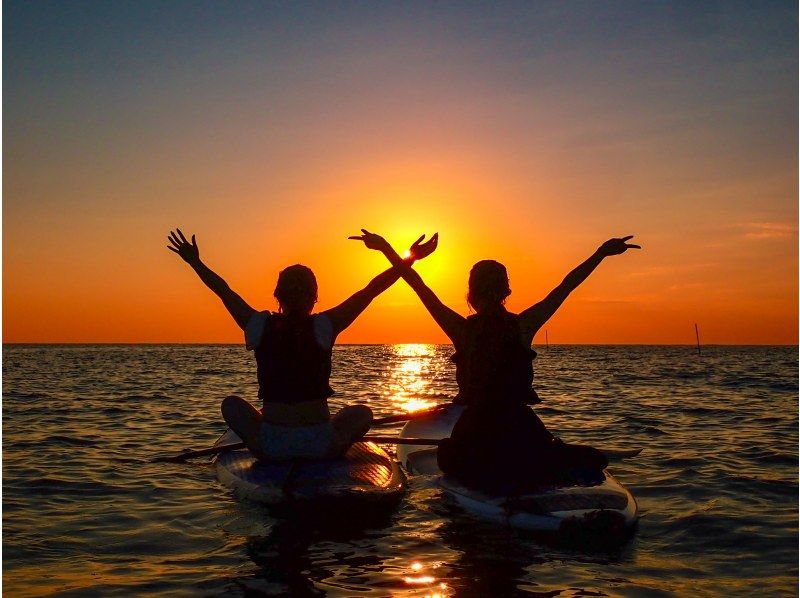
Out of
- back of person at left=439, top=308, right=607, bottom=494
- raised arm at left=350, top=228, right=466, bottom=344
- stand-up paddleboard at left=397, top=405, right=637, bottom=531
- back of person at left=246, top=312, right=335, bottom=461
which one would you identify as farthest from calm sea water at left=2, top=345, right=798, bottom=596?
raised arm at left=350, top=228, right=466, bottom=344

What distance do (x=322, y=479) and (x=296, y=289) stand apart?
1922 millimetres

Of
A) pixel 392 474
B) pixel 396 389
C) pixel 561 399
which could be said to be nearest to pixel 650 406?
pixel 561 399

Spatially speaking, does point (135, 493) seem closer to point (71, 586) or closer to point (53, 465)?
point (53, 465)

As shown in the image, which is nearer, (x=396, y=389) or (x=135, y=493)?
(x=135, y=493)

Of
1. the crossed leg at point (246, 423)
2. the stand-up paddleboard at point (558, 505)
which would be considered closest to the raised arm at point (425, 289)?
the stand-up paddleboard at point (558, 505)

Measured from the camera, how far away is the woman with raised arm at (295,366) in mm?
7359

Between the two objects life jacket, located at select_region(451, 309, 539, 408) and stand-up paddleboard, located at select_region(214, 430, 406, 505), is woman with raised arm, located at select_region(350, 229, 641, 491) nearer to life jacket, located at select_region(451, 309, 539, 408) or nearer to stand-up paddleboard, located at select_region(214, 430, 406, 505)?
life jacket, located at select_region(451, 309, 539, 408)

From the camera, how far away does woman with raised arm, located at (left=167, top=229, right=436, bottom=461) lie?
7.36m

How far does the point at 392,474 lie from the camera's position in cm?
768

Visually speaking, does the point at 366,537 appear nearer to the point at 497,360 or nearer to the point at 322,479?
the point at 322,479

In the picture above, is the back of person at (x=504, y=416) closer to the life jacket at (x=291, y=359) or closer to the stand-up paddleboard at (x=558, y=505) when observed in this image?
the stand-up paddleboard at (x=558, y=505)

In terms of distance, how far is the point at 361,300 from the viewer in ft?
25.1

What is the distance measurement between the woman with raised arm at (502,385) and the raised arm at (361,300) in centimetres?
86

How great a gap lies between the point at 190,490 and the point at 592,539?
4785mm
